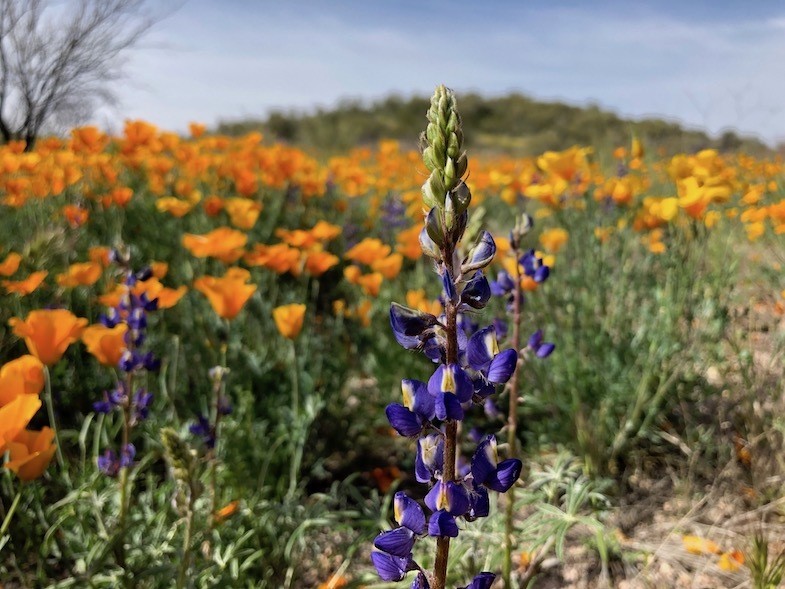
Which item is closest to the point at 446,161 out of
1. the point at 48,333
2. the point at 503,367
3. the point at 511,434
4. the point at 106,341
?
the point at 503,367

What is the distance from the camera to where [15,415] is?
112cm

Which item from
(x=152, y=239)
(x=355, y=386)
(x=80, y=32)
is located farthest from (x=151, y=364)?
(x=80, y=32)

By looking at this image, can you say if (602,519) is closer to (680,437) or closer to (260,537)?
(680,437)

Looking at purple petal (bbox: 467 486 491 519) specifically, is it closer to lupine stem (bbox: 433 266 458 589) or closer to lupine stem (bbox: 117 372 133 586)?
lupine stem (bbox: 433 266 458 589)

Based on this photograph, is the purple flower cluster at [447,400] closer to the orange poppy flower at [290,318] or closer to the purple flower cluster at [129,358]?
the purple flower cluster at [129,358]

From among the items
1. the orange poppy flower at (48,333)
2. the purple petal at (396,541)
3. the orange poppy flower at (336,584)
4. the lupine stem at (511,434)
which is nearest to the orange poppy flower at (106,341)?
the orange poppy flower at (48,333)

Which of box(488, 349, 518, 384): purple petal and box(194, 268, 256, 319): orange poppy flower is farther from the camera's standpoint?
box(194, 268, 256, 319): orange poppy flower

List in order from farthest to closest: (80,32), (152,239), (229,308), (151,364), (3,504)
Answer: (80,32)
(152,239)
(229,308)
(3,504)
(151,364)

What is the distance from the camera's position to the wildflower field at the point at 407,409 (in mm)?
1133

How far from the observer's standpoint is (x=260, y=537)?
209 cm

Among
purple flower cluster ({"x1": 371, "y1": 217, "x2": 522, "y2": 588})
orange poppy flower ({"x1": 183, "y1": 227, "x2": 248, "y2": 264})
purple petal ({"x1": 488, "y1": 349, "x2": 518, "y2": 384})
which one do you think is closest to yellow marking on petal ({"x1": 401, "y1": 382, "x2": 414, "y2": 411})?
purple flower cluster ({"x1": 371, "y1": 217, "x2": 522, "y2": 588})

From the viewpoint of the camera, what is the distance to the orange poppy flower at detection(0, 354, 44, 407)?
120 centimetres

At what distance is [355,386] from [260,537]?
135cm

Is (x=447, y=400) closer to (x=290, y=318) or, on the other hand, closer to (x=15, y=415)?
(x=15, y=415)
